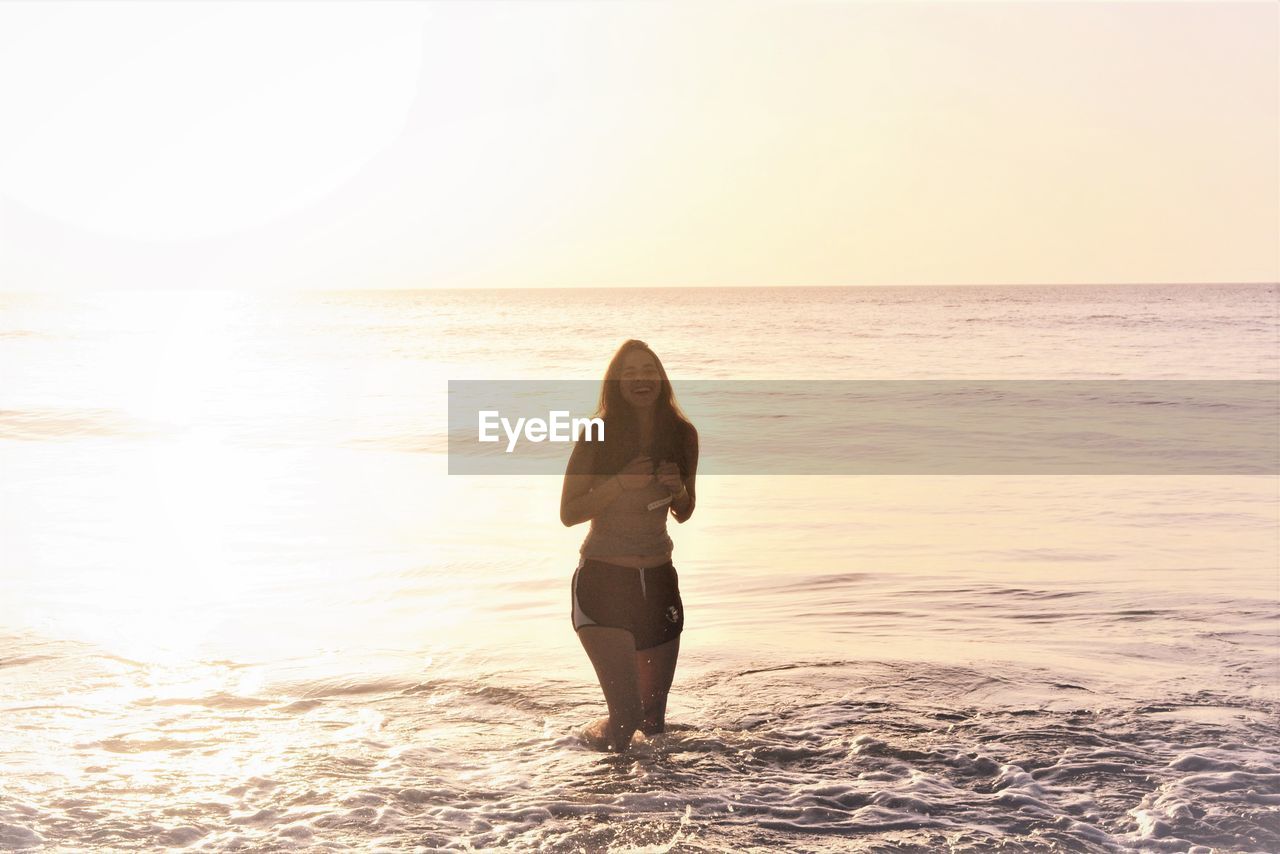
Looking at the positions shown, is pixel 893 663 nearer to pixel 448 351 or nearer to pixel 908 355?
pixel 908 355

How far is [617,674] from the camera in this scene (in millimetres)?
5359

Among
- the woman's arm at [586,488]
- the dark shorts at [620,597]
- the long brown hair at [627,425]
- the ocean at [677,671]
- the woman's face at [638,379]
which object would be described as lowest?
the ocean at [677,671]

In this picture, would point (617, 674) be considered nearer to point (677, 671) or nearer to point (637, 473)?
point (637, 473)

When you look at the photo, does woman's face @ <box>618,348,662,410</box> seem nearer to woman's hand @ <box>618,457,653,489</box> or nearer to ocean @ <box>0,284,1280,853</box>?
woman's hand @ <box>618,457,653,489</box>

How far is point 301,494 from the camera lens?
13.7m

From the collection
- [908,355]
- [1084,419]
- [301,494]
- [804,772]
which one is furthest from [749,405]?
[804,772]

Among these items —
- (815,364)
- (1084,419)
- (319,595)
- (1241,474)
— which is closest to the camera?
(319,595)

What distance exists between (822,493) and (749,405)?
11.5 meters

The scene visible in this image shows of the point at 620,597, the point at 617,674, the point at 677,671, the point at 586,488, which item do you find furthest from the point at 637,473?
the point at 677,671

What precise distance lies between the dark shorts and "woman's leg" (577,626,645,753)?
0.05 meters

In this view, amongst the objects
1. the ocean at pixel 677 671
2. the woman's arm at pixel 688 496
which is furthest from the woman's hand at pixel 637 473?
the ocean at pixel 677 671

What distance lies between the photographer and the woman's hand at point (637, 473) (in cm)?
525

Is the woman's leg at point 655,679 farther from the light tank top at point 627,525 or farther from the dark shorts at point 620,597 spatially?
the light tank top at point 627,525

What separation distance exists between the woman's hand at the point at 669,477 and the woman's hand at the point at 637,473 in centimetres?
5
